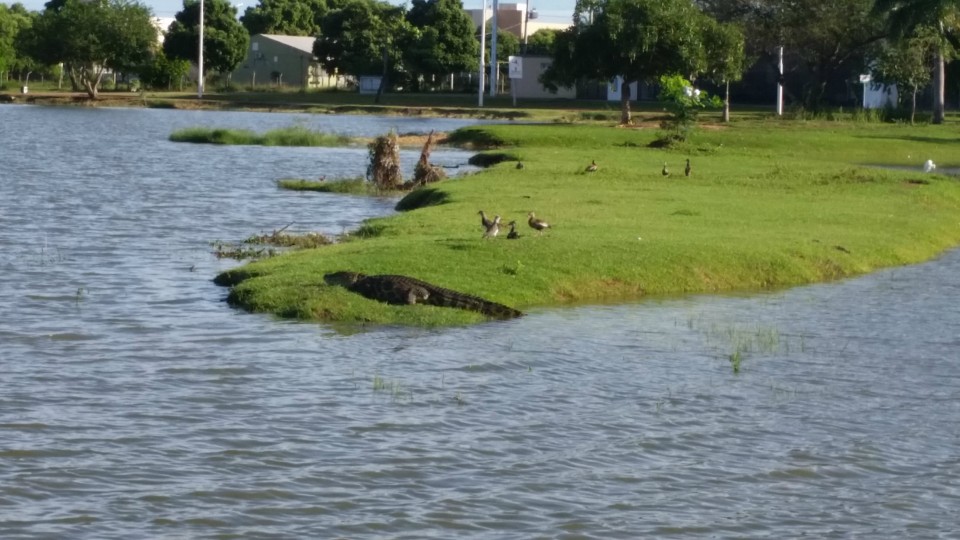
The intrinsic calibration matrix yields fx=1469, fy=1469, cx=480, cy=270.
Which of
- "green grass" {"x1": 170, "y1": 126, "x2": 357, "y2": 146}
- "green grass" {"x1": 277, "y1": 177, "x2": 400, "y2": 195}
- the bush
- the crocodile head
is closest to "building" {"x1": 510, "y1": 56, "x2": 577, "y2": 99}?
"green grass" {"x1": 170, "y1": 126, "x2": 357, "y2": 146}

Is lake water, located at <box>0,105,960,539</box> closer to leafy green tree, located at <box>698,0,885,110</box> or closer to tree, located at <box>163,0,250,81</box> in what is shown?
leafy green tree, located at <box>698,0,885,110</box>

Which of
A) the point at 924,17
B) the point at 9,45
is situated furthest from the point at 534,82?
the point at 924,17

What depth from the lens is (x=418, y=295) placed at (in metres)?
15.6

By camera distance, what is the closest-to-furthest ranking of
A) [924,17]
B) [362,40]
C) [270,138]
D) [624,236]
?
1. [624,236]
2. [924,17]
3. [270,138]
4. [362,40]

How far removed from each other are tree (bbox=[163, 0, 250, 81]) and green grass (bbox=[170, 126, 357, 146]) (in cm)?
4545

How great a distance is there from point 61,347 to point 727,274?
8693 millimetres

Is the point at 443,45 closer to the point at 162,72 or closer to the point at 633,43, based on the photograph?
the point at 162,72

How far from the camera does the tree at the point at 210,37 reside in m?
96.9

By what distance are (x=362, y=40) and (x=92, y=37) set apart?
54.0ft

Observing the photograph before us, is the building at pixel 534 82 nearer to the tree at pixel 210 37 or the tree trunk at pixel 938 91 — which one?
the tree at pixel 210 37

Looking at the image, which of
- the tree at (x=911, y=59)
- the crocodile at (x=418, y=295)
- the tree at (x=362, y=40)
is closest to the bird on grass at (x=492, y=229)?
the crocodile at (x=418, y=295)

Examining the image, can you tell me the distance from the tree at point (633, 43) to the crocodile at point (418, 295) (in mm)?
41522

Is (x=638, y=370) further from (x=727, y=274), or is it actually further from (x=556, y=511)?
(x=727, y=274)

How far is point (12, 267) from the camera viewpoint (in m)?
19.4
